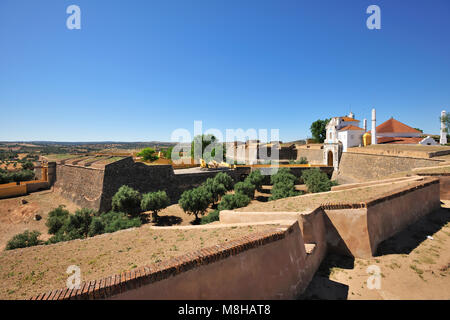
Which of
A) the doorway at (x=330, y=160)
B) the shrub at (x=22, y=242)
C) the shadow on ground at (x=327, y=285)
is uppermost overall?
the doorway at (x=330, y=160)

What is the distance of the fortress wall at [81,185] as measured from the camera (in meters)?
18.0

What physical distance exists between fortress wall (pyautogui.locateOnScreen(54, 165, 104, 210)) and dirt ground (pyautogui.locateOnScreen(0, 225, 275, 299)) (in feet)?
42.6

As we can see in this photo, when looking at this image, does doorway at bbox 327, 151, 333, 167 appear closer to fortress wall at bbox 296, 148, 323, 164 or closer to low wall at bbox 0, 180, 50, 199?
fortress wall at bbox 296, 148, 323, 164

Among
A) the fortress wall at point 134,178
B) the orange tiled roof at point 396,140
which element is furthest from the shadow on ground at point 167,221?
the orange tiled roof at point 396,140

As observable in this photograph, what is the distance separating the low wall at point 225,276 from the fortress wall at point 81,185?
55.4 ft

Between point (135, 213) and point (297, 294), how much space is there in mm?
15717

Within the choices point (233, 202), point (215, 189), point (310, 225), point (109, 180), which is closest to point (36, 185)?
point (109, 180)

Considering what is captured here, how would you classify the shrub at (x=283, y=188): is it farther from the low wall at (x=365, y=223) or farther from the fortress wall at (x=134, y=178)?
the fortress wall at (x=134, y=178)

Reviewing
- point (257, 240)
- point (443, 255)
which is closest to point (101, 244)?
point (257, 240)

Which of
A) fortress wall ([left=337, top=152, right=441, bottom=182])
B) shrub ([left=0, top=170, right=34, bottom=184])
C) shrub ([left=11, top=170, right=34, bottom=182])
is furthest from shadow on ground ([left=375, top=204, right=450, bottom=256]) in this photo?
shrub ([left=11, top=170, right=34, bottom=182])

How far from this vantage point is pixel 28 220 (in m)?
16.7

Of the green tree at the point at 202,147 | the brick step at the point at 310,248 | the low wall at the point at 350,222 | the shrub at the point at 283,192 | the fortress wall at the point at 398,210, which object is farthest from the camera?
the green tree at the point at 202,147

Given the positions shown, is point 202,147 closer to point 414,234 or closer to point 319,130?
point 319,130
